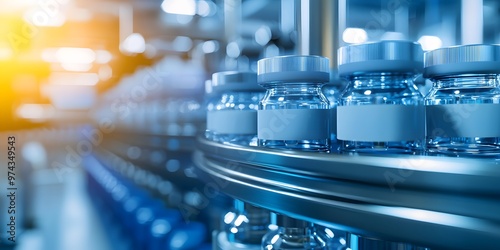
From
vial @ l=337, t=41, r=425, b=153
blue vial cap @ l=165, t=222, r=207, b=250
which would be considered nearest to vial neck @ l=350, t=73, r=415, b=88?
vial @ l=337, t=41, r=425, b=153

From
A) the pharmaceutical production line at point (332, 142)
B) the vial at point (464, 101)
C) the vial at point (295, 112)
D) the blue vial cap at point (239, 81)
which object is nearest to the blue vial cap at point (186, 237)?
the pharmaceutical production line at point (332, 142)

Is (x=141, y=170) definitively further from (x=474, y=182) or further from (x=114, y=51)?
(x=474, y=182)

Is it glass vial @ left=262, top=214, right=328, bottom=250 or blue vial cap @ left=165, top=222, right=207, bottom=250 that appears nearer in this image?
glass vial @ left=262, top=214, right=328, bottom=250

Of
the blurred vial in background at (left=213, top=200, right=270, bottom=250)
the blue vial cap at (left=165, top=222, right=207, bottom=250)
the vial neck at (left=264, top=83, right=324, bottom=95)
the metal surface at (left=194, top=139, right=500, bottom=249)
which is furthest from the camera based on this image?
the blue vial cap at (left=165, top=222, right=207, bottom=250)

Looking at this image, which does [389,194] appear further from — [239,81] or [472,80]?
[239,81]

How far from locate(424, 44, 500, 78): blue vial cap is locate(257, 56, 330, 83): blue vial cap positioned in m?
0.12

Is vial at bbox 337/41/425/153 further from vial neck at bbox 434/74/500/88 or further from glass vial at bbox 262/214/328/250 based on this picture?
glass vial at bbox 262/214/328/250

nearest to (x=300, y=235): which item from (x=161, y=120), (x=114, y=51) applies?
(x=161, y=120)

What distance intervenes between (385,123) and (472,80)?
0.10 m

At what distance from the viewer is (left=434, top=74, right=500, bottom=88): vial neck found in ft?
1.29

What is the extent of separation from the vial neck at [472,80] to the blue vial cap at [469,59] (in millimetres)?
20

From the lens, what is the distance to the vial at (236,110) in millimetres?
562

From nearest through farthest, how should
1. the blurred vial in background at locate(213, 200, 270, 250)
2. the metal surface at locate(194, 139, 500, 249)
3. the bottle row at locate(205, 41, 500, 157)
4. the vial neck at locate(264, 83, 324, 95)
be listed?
the metal surface at locate(194, 139, 500, 249) → the bottle row at locate(205, 41, 500, 157) → the vial neck at locate(264, 83, 324, 95) → the blurred vial in background at locate(213, 200, 270, 250)

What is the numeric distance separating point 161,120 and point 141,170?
2.06 feet
